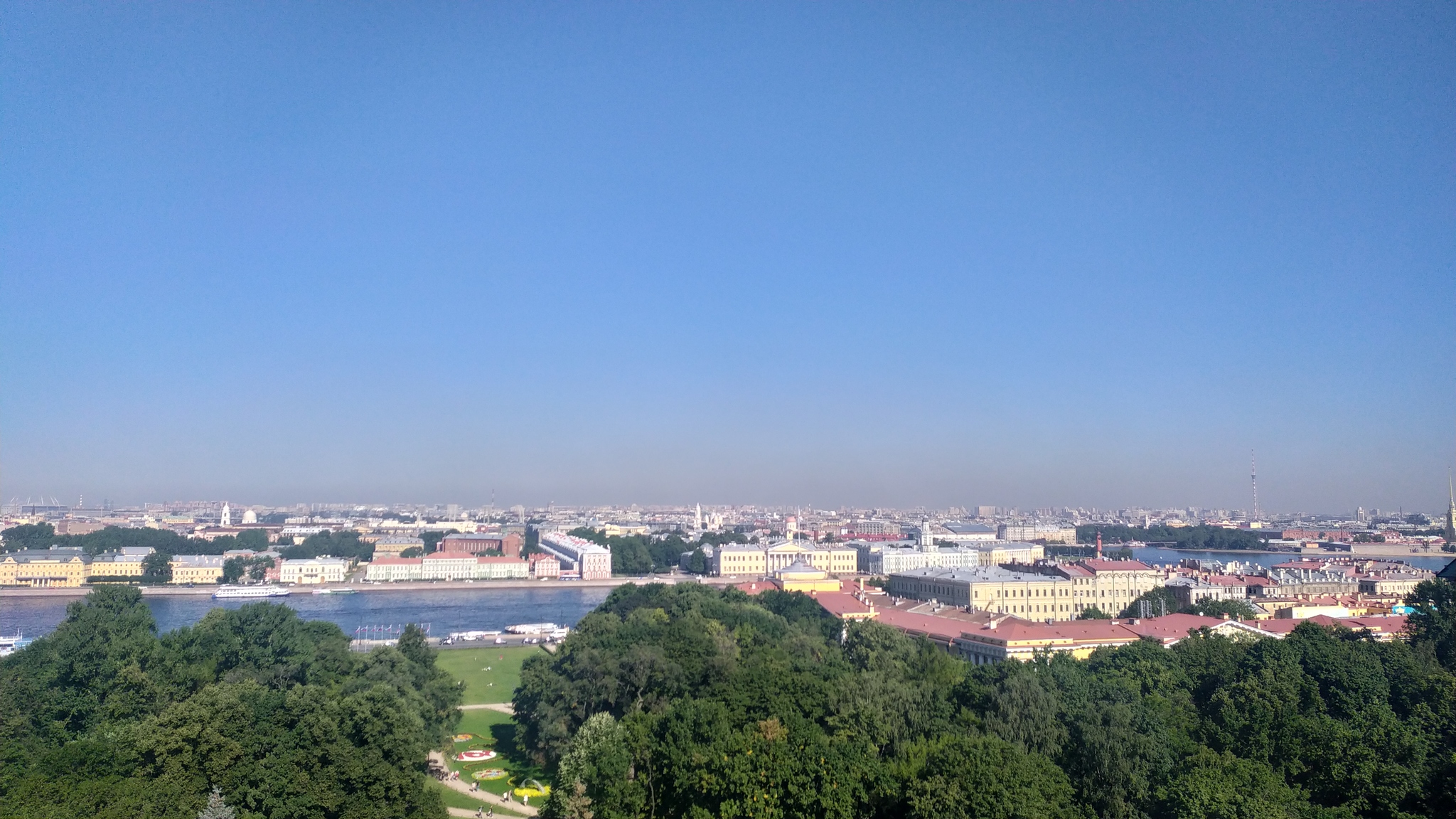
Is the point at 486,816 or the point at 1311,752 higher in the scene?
the point at 1311,752

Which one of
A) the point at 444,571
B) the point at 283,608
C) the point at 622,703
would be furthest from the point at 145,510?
the point at 622,703

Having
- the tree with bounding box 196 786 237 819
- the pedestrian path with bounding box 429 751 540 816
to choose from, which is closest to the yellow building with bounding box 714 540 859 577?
the pedestrian path with bounding box 429 751 540 816

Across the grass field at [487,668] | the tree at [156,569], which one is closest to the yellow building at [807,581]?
the grass field at [487,668]

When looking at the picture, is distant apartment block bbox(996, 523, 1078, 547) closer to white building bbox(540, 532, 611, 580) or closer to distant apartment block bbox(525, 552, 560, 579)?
white building bbox(540, 532, 611, 580)

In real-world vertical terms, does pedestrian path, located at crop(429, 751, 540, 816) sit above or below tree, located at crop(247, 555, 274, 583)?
above

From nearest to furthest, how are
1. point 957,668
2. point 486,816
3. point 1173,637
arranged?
point 486,816 < point 957,668 < point 1173,637

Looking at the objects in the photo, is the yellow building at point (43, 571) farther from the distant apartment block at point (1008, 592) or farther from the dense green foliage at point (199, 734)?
the distant apartment block at point (1008, 592)

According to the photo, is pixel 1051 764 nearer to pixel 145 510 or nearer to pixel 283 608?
pixel 283 608
